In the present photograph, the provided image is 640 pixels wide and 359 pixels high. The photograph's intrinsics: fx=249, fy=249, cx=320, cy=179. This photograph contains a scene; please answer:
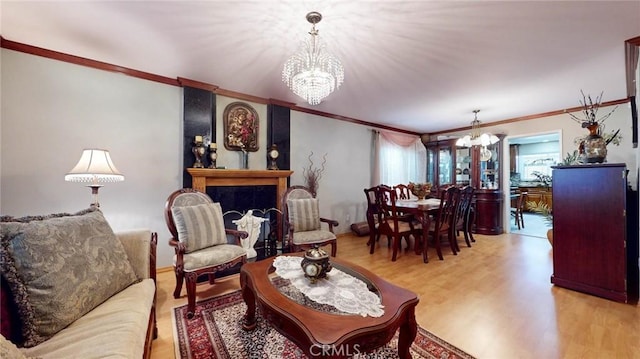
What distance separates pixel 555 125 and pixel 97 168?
6.31 meters

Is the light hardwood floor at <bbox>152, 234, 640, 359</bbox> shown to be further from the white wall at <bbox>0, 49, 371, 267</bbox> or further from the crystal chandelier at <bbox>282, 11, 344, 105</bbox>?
the crystal chandelier at <bbox>282, 11, 344, 105</bbox>

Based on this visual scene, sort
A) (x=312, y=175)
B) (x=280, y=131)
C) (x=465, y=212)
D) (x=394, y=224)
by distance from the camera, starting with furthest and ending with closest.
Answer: (x=312, y=175)
(x=465, y=212)
(x=280, y=131)
(x=394, y=224)

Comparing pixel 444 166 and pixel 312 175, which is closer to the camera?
pixel 312 175

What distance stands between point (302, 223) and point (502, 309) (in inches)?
82.0

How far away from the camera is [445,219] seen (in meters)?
3.53

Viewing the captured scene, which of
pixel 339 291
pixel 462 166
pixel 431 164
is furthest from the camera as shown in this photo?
pixel 431 164

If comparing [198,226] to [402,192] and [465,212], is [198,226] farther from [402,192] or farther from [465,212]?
[465,212]

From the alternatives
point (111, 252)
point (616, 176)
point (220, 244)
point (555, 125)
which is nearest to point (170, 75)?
point (220, 244)

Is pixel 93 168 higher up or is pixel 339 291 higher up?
pixel 93 168

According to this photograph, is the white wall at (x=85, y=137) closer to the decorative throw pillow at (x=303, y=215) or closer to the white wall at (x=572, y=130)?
the decorative throw pillow at (x=303, y=215)

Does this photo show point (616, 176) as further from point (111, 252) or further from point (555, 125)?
point (111, 252)

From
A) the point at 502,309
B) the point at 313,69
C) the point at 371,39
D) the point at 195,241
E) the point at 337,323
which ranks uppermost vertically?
the point at 371,39

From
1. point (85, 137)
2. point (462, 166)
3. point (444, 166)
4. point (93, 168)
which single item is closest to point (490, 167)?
point (462, 166)

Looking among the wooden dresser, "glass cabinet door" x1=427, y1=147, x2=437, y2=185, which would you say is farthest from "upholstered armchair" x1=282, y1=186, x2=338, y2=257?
"glass cabinet door" x1=427, y1=147, x2=437, y2=185
